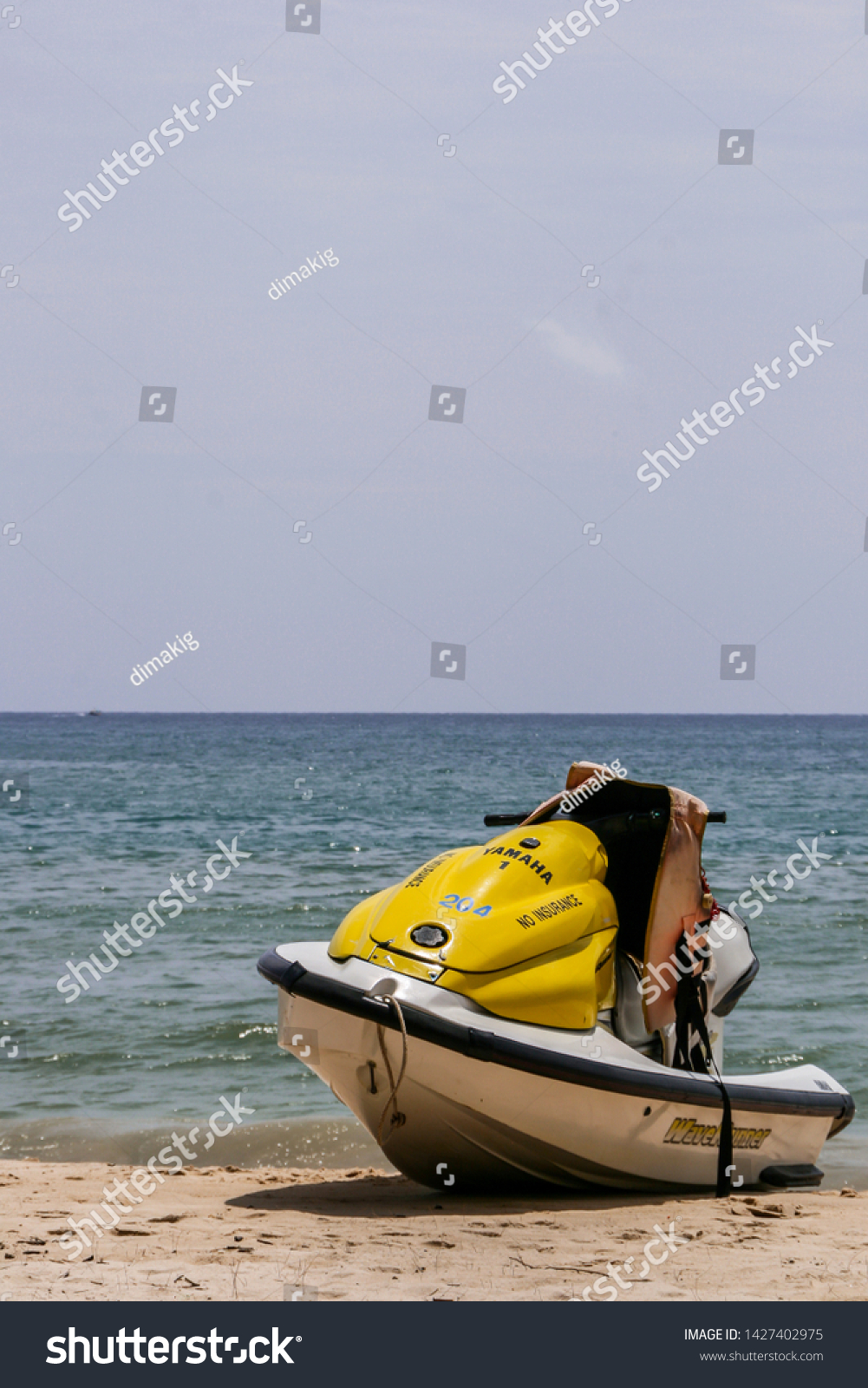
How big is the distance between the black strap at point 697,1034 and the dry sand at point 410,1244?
17 centimetres

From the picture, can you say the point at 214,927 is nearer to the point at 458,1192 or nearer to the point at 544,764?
the point at 458,1192

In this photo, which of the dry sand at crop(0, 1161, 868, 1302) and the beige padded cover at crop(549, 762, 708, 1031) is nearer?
the dry sand at crop(0, 1161, 868, 1302)

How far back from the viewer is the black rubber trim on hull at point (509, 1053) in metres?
5.13

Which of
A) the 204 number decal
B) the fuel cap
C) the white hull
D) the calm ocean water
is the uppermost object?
the 204 number decal

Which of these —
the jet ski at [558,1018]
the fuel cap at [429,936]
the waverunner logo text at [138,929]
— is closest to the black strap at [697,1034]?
the jet ski at [558,1018]

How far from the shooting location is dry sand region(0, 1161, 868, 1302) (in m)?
4.23

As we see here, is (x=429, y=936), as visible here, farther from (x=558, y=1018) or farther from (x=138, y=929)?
(x=138, y=929)

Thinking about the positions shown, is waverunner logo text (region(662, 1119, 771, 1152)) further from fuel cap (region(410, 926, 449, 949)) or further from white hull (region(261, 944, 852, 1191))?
fuel cap (region(410, 926, 449, 949))

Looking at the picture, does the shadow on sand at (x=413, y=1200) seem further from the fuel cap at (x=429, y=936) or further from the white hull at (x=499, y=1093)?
Result: the fuel cap at (x=429, y=936)

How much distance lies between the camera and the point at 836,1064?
28.2 feet

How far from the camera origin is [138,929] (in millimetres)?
12352

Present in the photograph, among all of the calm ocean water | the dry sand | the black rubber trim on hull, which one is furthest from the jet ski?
the calm ocean water
